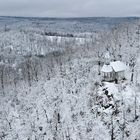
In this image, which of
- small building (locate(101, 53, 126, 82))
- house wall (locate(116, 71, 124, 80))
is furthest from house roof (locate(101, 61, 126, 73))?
house wall (locate(116, 71, 124, 80))

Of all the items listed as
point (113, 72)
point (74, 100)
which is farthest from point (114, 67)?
point (74, 100)

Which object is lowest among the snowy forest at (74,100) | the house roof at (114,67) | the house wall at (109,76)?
the snowy forest at (74,100)

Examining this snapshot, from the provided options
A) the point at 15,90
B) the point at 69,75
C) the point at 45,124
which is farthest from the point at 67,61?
the point at 45,124

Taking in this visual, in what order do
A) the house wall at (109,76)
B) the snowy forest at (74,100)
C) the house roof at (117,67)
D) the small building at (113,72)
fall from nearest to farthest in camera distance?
the snowy forest at (74,100)
the house roof at (117,67)
the small building at (113,72)
the house wall at (109,76)

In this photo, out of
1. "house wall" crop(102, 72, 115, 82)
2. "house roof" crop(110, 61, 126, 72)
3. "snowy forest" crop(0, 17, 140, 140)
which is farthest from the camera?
"house wall" crop(102, 72, 115, 82)

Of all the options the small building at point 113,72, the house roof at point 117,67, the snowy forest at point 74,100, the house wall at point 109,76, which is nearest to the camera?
the snowy forest at point 74,100

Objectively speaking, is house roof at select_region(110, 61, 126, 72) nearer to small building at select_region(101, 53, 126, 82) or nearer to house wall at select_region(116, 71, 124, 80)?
small building at select_region(101, 53, 126, 82)

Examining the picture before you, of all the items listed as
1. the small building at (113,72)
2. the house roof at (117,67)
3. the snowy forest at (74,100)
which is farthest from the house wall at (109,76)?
the snowy forest at (74,100)

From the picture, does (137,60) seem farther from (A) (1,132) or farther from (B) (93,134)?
(A) (1,132)

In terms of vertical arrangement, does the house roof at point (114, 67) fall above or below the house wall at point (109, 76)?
above

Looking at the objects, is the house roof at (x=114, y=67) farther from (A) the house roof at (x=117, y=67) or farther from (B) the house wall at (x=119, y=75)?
(B) the house wall at (x=119, y=75)

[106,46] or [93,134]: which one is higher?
[106,46]
